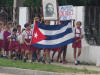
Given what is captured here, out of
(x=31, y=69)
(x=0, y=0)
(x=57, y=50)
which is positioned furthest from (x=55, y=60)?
(x=0, y=0)

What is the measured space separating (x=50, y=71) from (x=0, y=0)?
19753 mm

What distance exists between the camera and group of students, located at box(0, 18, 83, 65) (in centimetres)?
1731

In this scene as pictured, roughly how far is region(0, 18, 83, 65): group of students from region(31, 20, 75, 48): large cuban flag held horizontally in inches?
8.9

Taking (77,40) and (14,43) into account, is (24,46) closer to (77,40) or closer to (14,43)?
(14,43)

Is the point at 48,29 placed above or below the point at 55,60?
above

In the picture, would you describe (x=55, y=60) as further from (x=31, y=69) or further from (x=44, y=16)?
(x=31, y=69)

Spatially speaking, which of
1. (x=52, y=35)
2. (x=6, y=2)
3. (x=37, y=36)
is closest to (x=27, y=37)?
(x=37, y=36)

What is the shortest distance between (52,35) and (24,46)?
149 centimetres

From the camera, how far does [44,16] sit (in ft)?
57.7

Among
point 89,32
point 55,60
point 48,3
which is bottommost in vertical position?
point 55,60

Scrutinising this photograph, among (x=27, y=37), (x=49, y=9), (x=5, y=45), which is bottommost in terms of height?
(x=5, y=45)

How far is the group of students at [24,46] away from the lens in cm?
1731

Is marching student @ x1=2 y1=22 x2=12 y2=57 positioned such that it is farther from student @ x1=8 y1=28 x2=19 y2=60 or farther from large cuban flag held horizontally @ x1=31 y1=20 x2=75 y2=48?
large cuban flag held horizontally @ x1=31 y1=20 x2=75 y2=48

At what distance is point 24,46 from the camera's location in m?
18.0
